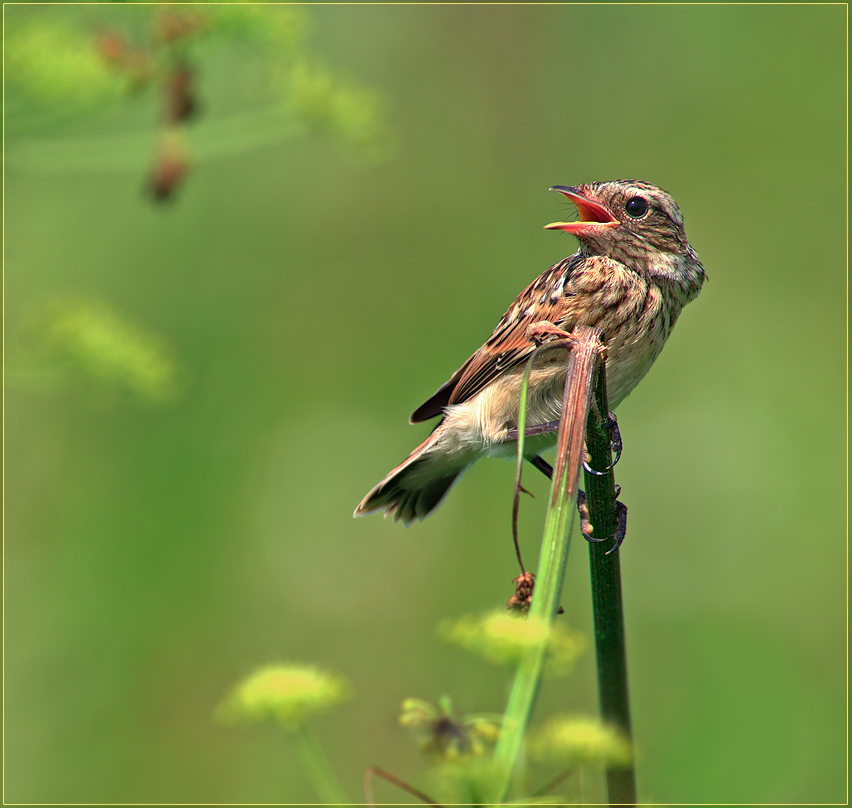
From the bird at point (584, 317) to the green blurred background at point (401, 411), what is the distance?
2.10 feet

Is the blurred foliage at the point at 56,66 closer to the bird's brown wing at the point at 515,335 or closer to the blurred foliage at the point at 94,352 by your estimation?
the blurred foliage at the point at 94,352

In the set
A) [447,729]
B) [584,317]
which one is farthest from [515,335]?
[447,729]

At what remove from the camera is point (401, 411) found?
625 centimetres

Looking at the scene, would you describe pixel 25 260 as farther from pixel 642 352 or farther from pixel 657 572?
pixel 657 572

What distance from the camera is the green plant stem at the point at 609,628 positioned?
1.67 m

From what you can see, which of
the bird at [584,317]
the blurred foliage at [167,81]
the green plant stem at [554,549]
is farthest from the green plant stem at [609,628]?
the blurred foliage at [167,81]

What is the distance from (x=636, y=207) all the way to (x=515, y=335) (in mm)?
704

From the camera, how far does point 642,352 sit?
372 cm

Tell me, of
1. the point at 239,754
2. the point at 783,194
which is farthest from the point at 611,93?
the point at 239,754

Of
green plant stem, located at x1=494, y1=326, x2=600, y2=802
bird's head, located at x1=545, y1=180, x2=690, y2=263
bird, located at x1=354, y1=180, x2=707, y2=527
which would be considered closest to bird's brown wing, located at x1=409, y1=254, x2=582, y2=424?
bird, located at x1=354, y1=180, x2=707, y2=527

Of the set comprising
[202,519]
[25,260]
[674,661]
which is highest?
[25,260]

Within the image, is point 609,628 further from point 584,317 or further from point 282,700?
point 584,317

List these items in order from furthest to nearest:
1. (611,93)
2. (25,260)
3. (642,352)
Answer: (611,93), (25,260), (642,352)

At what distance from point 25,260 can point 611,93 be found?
4187mm
